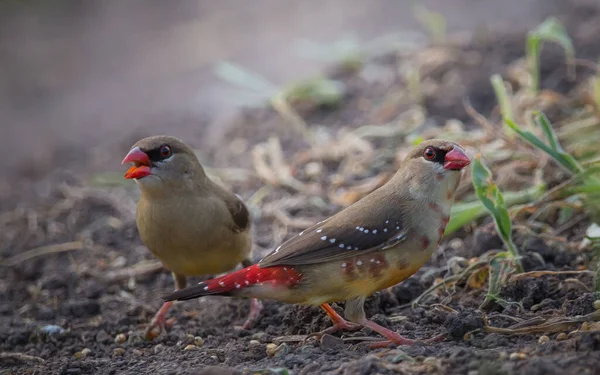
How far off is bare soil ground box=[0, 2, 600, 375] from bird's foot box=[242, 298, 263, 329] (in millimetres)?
47

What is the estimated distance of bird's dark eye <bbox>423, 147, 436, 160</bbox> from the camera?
165 inches

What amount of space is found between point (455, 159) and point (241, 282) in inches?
45.1

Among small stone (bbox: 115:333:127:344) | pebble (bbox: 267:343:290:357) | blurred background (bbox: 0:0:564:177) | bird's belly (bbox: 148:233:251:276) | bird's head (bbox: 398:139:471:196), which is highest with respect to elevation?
blurred background (bbox: 0:0:564:177)

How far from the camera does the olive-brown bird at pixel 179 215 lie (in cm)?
478

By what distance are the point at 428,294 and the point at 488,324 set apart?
28.3 inches

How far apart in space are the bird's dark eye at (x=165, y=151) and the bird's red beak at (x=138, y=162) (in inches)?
3.7

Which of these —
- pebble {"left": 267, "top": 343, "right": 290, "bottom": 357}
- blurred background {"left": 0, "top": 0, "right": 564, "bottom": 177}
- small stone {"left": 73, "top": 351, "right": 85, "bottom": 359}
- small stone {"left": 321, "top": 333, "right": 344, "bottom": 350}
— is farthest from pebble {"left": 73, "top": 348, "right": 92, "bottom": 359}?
blurred background {"left": 0, "top": 0, "right": 564, "bottom": 177}

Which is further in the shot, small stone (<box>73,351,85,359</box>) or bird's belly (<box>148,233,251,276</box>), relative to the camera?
bird's belly (<box>148,233,251,276</box>)

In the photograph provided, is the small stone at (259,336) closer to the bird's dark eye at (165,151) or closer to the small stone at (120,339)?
the small stone at (120,339)

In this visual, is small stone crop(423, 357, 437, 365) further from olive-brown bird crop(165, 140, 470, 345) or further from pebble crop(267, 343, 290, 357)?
pebble crop(267, 343, 290, 357)

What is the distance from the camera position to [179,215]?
4785mm

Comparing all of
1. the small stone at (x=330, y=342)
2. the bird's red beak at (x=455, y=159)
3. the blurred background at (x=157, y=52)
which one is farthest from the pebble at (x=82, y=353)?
the blurred background at (x=157, y=52)

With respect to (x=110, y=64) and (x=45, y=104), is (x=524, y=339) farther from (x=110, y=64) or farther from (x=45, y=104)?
(x=110, y=64)

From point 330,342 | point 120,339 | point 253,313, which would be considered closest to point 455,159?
point 330,342
